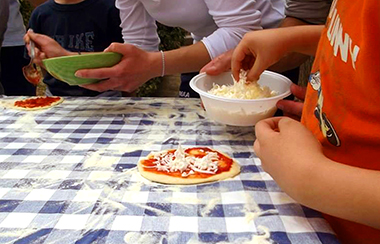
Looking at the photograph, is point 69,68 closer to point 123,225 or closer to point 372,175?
point 123,225

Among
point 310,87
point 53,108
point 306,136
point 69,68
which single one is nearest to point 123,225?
point 306,136

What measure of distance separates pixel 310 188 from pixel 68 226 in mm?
434

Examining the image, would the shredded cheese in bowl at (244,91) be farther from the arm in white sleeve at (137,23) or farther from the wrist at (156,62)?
the arm in white sleeve at (137,23)

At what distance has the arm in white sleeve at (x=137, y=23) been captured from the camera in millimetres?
1680

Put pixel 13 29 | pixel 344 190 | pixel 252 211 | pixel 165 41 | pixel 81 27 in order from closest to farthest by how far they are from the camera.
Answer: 1. pixel 344 190
2. pixel 252 211
3. pixel 81 27
4. pixel 13 29
5. pixel 165 41

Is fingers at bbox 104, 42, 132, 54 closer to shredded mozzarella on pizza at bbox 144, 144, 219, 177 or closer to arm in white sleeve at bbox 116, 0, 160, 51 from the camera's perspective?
arm in white sleeve at bbox 116, 0, 160, 51

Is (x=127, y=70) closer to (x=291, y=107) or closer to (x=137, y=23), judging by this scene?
(x=137, y=23)

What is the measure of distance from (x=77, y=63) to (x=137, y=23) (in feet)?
1.83

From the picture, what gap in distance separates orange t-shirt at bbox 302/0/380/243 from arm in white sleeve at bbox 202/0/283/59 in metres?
0.66

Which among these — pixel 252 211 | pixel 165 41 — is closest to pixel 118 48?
pixel 252 211

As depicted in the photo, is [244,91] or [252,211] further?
[244,91]

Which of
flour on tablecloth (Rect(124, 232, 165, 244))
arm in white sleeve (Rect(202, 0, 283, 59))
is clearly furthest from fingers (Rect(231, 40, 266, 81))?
flour on tablecloth (Rect(124, 232, 165, 244))

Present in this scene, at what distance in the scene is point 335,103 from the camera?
661 millimetres

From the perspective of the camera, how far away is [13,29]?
8.38 ft
